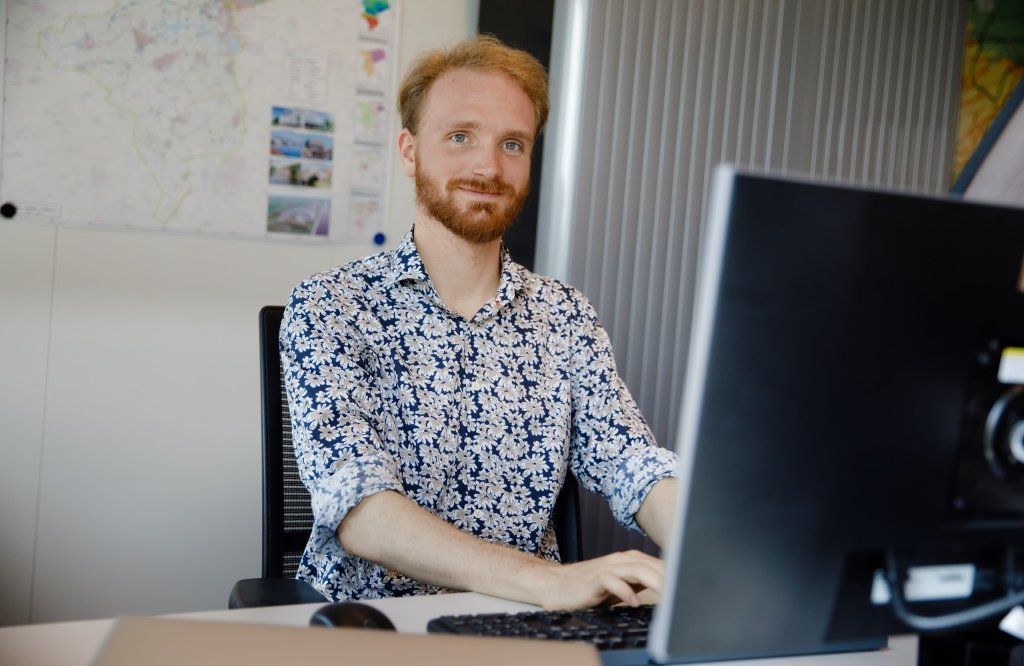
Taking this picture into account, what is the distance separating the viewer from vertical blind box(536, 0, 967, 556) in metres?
2.61

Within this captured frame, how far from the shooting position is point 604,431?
1.72m

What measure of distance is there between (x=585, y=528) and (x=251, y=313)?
1057 mm

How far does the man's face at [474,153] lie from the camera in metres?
1.73

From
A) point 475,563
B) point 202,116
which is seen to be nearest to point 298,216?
point 202,116

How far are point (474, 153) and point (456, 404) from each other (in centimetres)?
46

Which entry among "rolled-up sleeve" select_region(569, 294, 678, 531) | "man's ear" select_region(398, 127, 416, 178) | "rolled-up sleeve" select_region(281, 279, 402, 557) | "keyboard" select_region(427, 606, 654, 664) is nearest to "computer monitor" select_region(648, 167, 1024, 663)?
"keyboard" select_region(427, 606, 654, 664)

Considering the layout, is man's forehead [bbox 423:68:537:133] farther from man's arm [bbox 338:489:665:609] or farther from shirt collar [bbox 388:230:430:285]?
man's arm [bbox 338:489:665:609]

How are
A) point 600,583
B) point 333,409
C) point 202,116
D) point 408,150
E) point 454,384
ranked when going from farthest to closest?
1. point 202,116
2. point 408,150
3. point 454,384
4. point 333,409
5. point 600,583

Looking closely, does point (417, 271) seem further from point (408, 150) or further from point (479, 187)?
point (408, 150)

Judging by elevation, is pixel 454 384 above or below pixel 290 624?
above

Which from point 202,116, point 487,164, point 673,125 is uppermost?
point 673,125

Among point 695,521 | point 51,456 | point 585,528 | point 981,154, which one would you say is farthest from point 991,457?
point 51,456

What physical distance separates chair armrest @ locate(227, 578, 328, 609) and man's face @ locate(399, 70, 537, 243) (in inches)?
28.3

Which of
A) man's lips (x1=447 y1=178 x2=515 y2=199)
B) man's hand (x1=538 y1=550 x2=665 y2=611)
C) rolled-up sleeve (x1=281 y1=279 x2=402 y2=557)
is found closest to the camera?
man's hand (x1=538 y1=550 x2=665 y2=611)
